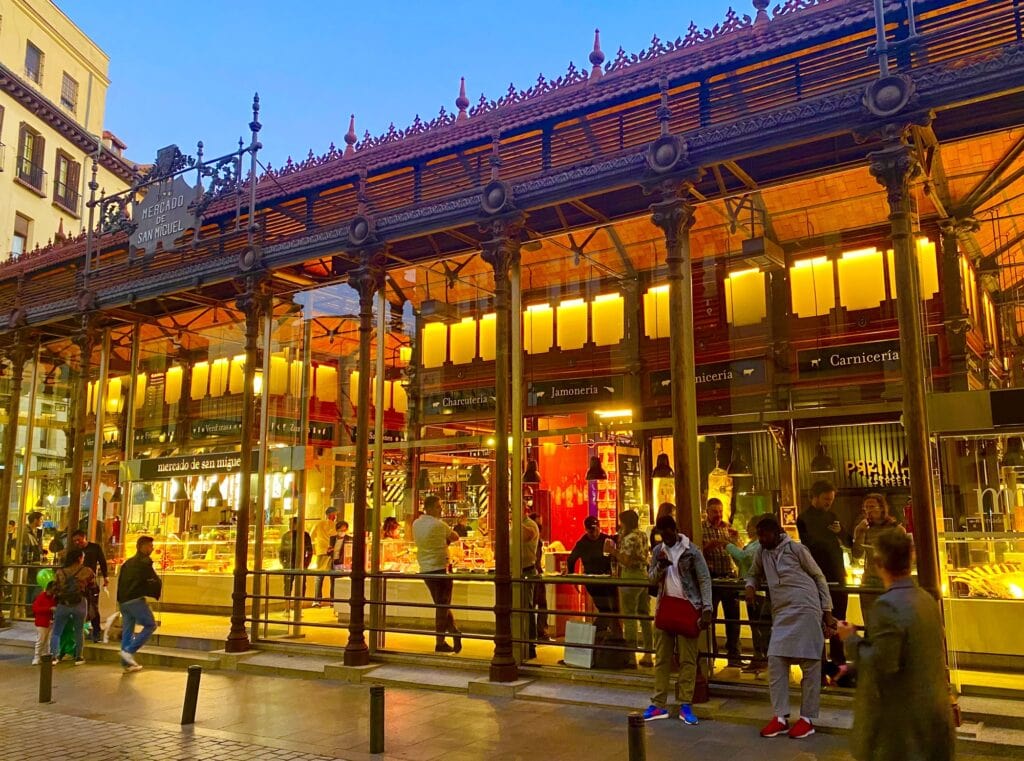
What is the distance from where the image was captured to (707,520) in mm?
9961

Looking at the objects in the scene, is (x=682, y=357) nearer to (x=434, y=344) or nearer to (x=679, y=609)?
(x=679, y=609)

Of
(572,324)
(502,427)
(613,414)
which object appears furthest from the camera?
(572,324)

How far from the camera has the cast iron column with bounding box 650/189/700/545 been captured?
9.02 m

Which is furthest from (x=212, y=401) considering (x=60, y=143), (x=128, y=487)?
(x=60, y=143)

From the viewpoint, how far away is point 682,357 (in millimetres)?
9273

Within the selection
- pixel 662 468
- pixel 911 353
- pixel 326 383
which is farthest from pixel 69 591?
pixel 911 353

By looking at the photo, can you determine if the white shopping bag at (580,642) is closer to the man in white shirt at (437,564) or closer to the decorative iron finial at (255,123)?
the man in white shirt at (437,564)

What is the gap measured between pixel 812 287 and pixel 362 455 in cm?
668

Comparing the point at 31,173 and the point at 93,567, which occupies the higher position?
the point at 31,173

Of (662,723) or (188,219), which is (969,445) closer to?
(662,723)

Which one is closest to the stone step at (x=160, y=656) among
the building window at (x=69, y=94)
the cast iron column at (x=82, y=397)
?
the cast iron column at (x=82, y=397)

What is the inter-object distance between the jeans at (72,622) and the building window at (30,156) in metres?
28.0

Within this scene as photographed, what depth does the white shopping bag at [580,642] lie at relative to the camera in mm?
9812

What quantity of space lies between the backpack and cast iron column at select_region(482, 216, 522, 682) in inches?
279
